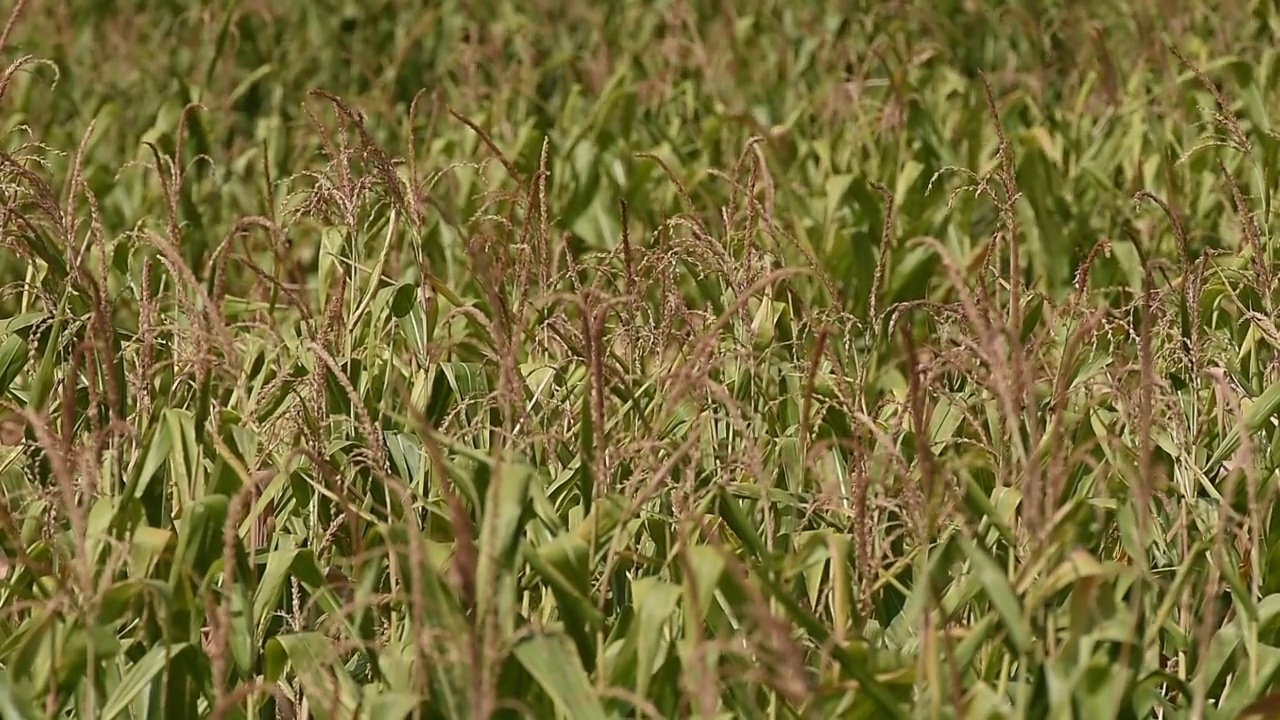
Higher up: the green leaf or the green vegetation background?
the green leaf

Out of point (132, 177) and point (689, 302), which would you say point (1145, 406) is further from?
point (132, 177)

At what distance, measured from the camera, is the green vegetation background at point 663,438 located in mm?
2012

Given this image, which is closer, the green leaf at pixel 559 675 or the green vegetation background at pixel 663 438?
the green leaf at pixel 559 675

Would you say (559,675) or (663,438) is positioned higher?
(559,675)

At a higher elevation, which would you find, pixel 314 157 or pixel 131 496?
pixel 131 496

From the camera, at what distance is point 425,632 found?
183 cm

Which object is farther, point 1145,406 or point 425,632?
point 1145,406

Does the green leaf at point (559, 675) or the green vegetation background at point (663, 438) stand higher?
the green leaf at point (559, 675)

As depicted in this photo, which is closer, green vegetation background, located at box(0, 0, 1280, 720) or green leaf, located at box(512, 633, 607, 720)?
green leaf, located at box(512, 633, 607, 720)

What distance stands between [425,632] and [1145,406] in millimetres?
733

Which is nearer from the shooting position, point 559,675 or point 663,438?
point 559,675

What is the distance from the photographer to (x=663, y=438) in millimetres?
2748

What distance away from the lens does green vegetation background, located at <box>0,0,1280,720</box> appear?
6.60 feet

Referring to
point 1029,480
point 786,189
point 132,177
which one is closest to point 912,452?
point 1029,480
